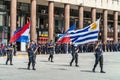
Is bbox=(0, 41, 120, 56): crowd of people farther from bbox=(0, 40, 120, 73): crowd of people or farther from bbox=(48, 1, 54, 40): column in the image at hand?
bbox=(48, 1, 54, 40): column

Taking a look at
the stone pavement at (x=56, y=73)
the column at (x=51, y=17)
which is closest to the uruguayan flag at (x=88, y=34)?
the stone pavement at (x=56, y=73)

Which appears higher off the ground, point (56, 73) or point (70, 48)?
point (70, 48)

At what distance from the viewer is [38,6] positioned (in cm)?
6519

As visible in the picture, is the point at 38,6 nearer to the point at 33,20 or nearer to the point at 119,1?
the point at 33,20

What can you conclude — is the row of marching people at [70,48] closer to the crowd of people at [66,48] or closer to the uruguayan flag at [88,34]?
the crowd of people at [66,48]

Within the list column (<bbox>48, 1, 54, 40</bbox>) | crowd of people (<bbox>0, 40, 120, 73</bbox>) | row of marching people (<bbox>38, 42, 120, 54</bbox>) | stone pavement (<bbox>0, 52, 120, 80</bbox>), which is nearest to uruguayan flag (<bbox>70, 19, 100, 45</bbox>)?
crowd of people (<bbox>0, 40, 120, 73</bbox>)

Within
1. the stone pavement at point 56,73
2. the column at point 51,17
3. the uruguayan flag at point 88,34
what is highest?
the column at point 51,17

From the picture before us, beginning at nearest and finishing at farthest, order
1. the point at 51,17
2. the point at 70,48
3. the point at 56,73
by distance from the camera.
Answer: the point at 56,73, the point at 70,48, the point at 51,17

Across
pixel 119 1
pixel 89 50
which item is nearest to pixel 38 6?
pixel 89 50

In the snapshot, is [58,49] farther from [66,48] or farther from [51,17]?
[51,17]

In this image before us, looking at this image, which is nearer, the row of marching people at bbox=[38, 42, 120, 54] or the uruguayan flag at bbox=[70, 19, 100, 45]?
the uruguayan flag at bbox=[70, 19, 100, 45]

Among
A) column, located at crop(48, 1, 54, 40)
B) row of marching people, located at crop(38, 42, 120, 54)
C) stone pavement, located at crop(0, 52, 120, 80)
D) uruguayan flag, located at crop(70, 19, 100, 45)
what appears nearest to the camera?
stone pavement, located at crop(0, 52, 120, 80)

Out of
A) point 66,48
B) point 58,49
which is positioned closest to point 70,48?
point 58,49

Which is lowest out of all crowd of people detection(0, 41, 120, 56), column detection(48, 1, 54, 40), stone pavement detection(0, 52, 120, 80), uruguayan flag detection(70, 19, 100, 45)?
stone pavement detection(0, 52, 120, 80)
